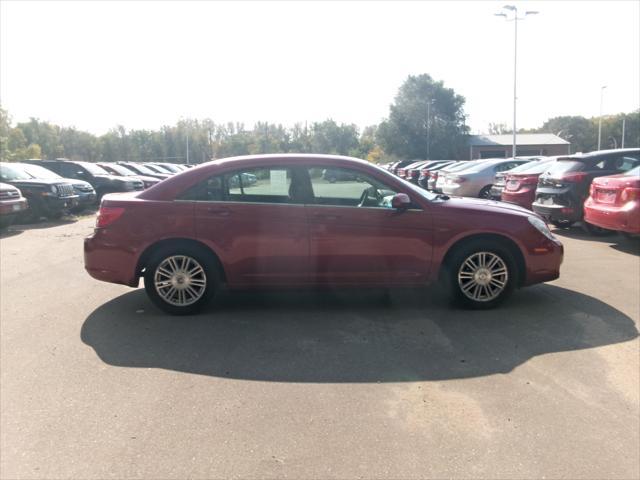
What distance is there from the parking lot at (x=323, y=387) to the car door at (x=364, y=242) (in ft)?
1.39

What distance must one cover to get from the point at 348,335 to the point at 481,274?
1642mm

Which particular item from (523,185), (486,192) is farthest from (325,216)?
(486,192)

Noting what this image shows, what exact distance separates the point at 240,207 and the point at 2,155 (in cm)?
5904

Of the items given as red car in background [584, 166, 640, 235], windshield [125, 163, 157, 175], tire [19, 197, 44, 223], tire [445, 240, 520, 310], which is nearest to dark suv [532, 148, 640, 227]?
red car in background [584, 166, 640, 235]

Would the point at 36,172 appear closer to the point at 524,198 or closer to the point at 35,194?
the point at 35,194

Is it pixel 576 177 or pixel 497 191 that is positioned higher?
pixel 576 177

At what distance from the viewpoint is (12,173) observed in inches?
572

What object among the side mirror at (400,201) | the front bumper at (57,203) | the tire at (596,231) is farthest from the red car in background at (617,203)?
the front bumper at (57,203)

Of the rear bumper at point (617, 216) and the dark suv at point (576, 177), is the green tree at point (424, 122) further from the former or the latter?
the rear bumper at point (617, 216)

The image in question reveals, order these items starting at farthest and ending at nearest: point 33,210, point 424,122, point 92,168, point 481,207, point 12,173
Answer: point 424,122 < point 92,168 < point 12,173 < point 33,210 < point 481,207

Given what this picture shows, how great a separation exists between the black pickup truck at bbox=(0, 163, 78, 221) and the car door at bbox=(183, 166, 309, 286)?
34.5 feet

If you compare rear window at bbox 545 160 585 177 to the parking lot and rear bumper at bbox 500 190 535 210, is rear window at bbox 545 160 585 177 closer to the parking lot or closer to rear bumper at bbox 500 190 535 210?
rear bumper at bbox 500 190 535 210

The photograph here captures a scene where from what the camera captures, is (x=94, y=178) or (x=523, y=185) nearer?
(x=523, y=185)

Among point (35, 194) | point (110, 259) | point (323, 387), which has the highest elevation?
point (35, 194)
